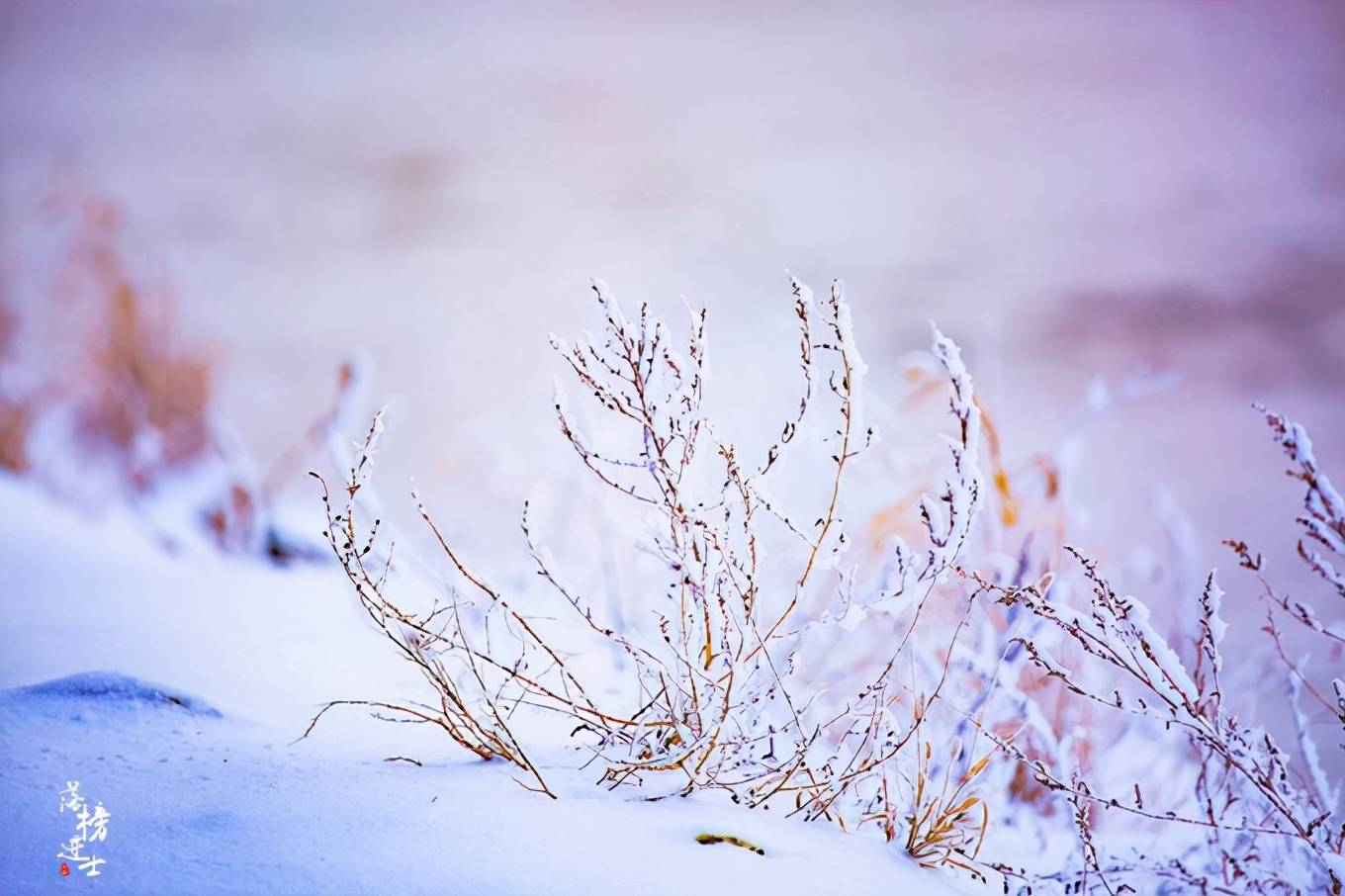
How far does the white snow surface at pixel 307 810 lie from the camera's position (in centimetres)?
102

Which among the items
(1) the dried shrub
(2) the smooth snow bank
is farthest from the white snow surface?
(1) the dried shrub

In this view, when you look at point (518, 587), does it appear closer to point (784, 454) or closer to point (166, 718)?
point (166, 718)

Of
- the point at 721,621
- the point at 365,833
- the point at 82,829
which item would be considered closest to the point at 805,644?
the point at 721,621

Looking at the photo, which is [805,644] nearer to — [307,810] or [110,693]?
[307,810]

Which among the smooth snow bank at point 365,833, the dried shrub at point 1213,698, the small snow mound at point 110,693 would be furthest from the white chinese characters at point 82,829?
the dried shrub at point 1213,698

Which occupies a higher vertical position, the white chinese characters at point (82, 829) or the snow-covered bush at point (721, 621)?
the snow-covered bush at point (721, 621)

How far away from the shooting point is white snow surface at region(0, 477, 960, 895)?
1.02 m

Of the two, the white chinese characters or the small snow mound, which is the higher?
the small snow mound

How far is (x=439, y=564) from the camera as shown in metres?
1.35

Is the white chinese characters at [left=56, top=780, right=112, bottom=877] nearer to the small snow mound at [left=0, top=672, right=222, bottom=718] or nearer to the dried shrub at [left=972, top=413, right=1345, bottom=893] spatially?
the small snow mound at [left=0, top=672, right=222, bottom=718]

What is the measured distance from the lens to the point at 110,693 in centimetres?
161

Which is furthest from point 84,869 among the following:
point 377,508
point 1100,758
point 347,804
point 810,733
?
point 1100,758

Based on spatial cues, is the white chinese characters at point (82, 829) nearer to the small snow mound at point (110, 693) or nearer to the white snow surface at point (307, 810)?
the white snow surface at point (307, 810)

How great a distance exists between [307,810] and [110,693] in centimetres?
68
